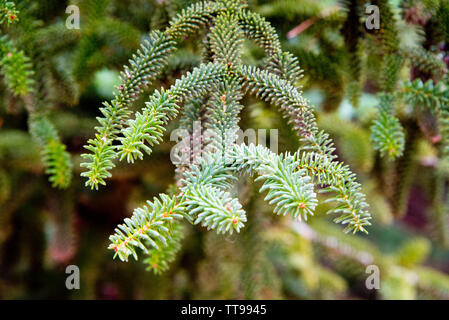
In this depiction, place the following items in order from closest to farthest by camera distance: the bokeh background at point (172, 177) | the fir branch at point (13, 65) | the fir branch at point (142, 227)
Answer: the fir branch at point (142, 227) → the fir branch at point (13, 65) → the bokeh background at point (172, 177)

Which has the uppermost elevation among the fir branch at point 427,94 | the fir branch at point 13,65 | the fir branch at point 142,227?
the fir branch at point 13,65

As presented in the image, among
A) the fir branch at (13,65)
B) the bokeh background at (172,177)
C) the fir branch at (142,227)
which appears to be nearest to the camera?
the fir branch at (142,227)

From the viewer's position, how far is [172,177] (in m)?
1.13

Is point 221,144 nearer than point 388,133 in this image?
Yes

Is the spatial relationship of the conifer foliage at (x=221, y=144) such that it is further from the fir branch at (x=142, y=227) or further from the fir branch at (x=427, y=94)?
the fir branch at (x=427, y=94)

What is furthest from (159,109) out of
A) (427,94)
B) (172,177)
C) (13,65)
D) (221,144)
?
(172,177)

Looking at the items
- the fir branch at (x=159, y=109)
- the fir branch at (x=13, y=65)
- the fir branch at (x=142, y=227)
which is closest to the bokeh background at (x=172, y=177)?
the fir branch at (x=13, y=65)

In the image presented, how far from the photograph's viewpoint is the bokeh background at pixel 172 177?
820mm

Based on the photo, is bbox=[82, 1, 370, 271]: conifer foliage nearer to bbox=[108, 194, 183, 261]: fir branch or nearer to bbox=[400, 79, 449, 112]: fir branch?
bbox=[108, 194, 183, 261]: fir branch

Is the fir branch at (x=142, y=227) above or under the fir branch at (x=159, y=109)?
under

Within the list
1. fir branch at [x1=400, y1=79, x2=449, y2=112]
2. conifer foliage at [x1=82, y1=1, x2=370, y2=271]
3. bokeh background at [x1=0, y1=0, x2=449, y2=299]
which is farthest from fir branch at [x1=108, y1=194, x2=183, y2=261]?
fir branch at [x1=400, y1=79, x2=449, y2=112]

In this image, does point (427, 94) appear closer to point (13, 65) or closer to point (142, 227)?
point (142, 227)

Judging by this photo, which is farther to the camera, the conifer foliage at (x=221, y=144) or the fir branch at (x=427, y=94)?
the fir branch at (x=427, y=94)
